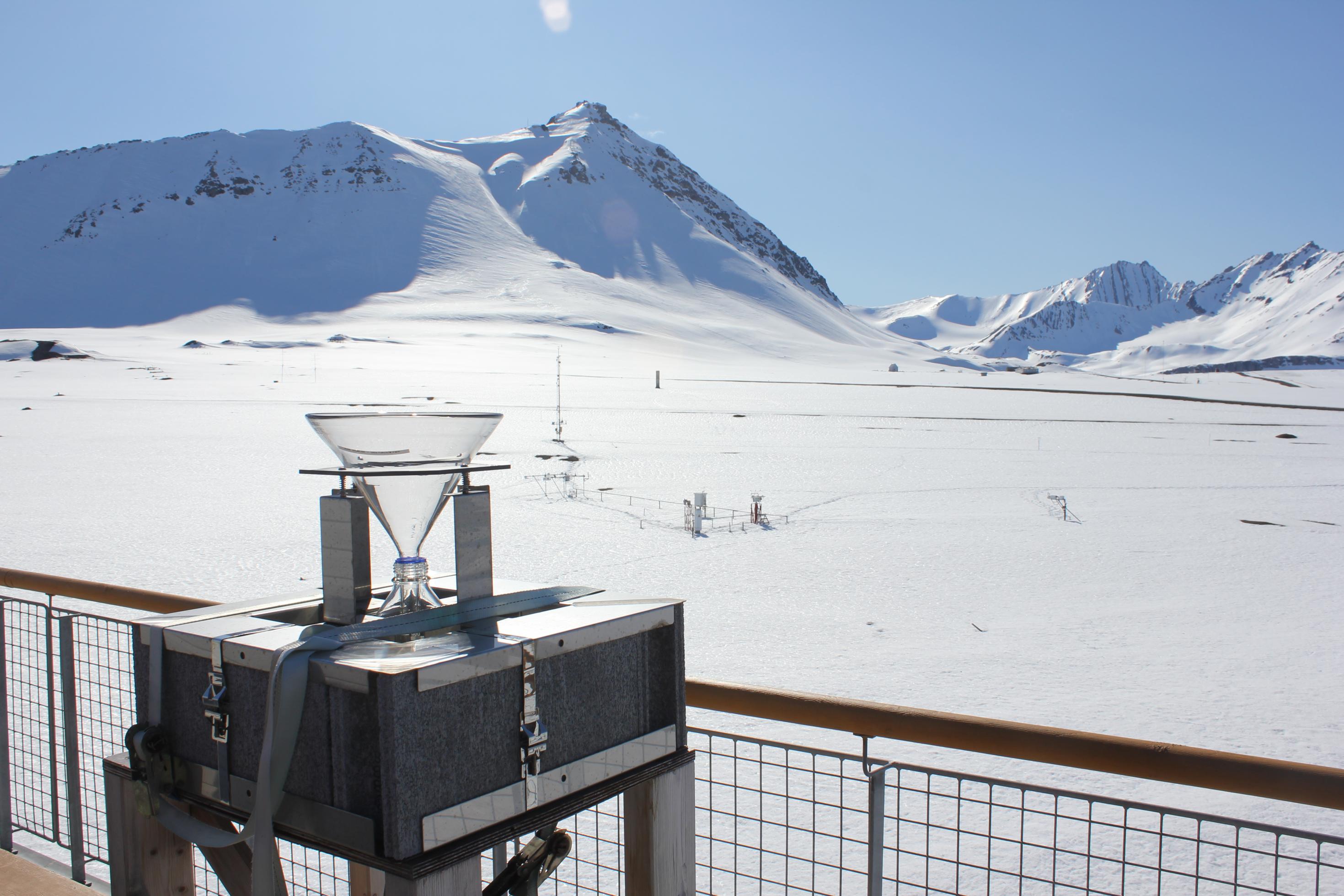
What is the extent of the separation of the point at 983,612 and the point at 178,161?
170 meters

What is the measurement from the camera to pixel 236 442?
717 inches

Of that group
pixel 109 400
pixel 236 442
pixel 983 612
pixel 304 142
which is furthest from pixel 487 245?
pixel 983 612

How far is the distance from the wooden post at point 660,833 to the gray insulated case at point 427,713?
0.07m

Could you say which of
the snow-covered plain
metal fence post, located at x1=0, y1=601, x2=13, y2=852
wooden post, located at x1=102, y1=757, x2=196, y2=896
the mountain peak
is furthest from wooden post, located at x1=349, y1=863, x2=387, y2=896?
the mountain peak

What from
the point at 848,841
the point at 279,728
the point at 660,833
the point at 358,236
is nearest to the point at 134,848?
the point at 279,728

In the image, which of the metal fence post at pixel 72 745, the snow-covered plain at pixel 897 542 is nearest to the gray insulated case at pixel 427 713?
the metal fence post at pixel 72 745

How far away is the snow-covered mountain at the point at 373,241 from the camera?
10400 centimetres

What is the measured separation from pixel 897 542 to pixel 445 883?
30.6 ft

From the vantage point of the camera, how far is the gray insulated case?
47.0 inches

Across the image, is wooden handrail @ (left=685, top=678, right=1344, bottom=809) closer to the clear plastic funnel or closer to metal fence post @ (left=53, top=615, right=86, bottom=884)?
the clear plastic funnel

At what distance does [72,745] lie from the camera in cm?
248

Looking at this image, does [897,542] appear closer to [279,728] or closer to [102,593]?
[102,593]

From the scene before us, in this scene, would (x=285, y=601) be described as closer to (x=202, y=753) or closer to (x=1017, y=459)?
(x=202, y=753)

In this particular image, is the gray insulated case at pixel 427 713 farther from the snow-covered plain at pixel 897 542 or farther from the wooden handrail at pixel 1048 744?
the snow-covered plain at pixel 897 542
